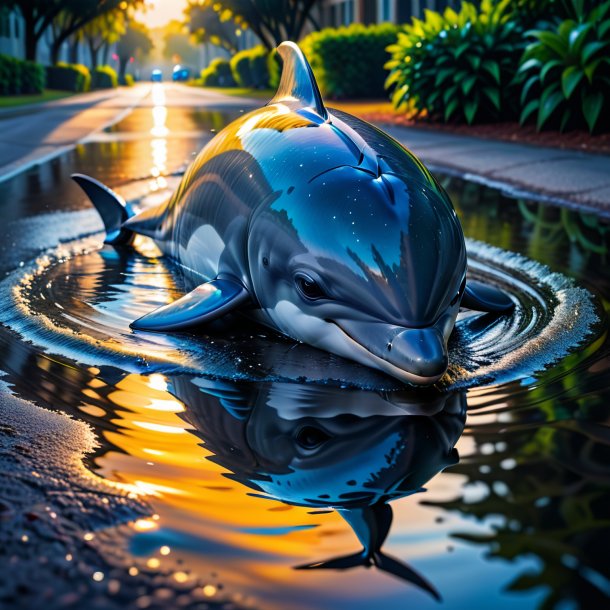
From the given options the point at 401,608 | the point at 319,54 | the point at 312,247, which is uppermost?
the point at 319,54

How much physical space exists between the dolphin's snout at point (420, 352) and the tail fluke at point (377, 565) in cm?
105

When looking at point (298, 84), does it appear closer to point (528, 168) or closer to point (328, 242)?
point (328, 242)

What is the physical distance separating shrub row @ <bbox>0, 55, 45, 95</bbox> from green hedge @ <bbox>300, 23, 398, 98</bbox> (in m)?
14.1

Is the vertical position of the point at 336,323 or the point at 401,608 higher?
the point at 336,323

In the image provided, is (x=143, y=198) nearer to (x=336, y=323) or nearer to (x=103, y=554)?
(x=336, y=323)

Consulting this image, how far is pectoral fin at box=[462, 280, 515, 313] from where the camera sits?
4484 millimetres

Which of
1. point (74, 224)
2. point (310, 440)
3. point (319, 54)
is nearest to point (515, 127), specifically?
point (74, 224)

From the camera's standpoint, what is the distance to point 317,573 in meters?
2.18

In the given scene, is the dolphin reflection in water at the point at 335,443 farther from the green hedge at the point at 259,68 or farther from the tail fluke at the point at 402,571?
the green hedge at the point at 259,68

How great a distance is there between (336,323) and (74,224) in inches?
182

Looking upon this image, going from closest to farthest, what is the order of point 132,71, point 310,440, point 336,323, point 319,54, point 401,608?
point 401,608 < point 310,440 < point 336,323 < point 319,54 < point 132,71

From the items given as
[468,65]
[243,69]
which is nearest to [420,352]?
[468,65]

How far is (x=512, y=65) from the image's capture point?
53.6 feet

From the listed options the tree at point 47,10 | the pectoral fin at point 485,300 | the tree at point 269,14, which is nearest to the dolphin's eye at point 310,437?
the pectoral fin at point 485,300
